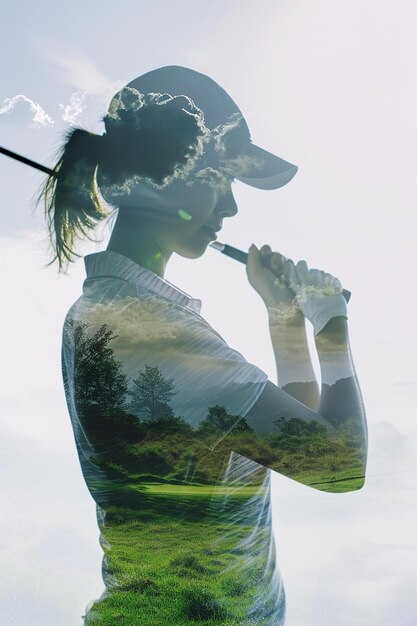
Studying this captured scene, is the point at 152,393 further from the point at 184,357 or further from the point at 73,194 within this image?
the point at 73,194

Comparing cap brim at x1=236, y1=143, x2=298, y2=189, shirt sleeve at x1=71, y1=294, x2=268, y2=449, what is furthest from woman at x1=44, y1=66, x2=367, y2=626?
cap brim at x1=236, y1=143, x2=298, y2=189

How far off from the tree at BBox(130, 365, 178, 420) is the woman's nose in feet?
1.06

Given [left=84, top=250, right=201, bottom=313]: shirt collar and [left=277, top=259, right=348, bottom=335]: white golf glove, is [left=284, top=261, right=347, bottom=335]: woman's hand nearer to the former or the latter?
[left=277, top=259, right=348, bottom=335]: white golf glove

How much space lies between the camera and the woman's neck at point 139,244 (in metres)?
0.97

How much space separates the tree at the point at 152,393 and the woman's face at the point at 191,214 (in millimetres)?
216

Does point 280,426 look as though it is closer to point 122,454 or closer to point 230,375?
point 230,375

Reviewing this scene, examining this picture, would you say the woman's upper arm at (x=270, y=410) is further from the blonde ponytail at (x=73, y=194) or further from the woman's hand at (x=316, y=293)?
the blonde ponytail at (x=73, y=194)

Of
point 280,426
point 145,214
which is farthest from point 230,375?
point 145,214

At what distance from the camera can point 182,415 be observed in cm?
88

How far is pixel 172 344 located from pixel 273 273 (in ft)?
0.71

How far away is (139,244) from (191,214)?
0.12 m

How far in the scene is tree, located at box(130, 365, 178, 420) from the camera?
887 mm

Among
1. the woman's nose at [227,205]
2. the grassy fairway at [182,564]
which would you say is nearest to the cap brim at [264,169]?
the woman's nose at [227,205]

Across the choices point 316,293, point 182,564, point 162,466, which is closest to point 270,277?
point 316,293
